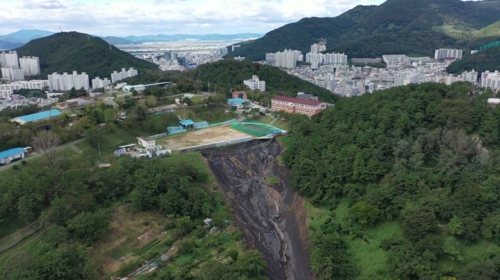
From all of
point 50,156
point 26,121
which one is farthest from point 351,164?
point 26,121

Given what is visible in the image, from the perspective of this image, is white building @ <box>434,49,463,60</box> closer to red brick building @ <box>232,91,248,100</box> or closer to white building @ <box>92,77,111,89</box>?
red brick building @ <box>232,91,248,100</box>

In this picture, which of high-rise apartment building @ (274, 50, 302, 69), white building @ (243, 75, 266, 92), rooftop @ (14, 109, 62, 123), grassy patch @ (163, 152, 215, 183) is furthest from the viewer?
high-rise apartment building @ (274, 50, 302, 69)

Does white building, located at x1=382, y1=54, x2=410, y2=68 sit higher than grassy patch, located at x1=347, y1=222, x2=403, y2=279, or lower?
higher

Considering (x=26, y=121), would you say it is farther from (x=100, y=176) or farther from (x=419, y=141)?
(x=419, y=141)

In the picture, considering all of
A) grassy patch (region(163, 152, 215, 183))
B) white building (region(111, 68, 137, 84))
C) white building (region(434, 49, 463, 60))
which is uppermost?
white building (region(434, 49, 463, 60))

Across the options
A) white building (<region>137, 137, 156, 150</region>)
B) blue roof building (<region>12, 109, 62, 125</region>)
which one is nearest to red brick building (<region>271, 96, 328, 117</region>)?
white building (<region>137, 137, 156, 150</region>)

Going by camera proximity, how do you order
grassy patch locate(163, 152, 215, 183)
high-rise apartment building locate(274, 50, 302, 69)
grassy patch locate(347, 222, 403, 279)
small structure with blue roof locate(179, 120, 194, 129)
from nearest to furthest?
grassy patch locate(347, 222, 403, 279) < grassy patch locate(163, 152, 215, 183) < small structure with blue roof locate(179, 120, 194, 129) < high-rise apartment building locate(274, 50, 302, 69)

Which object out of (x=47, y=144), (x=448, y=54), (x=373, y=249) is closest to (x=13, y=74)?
(x=47, y=144)
